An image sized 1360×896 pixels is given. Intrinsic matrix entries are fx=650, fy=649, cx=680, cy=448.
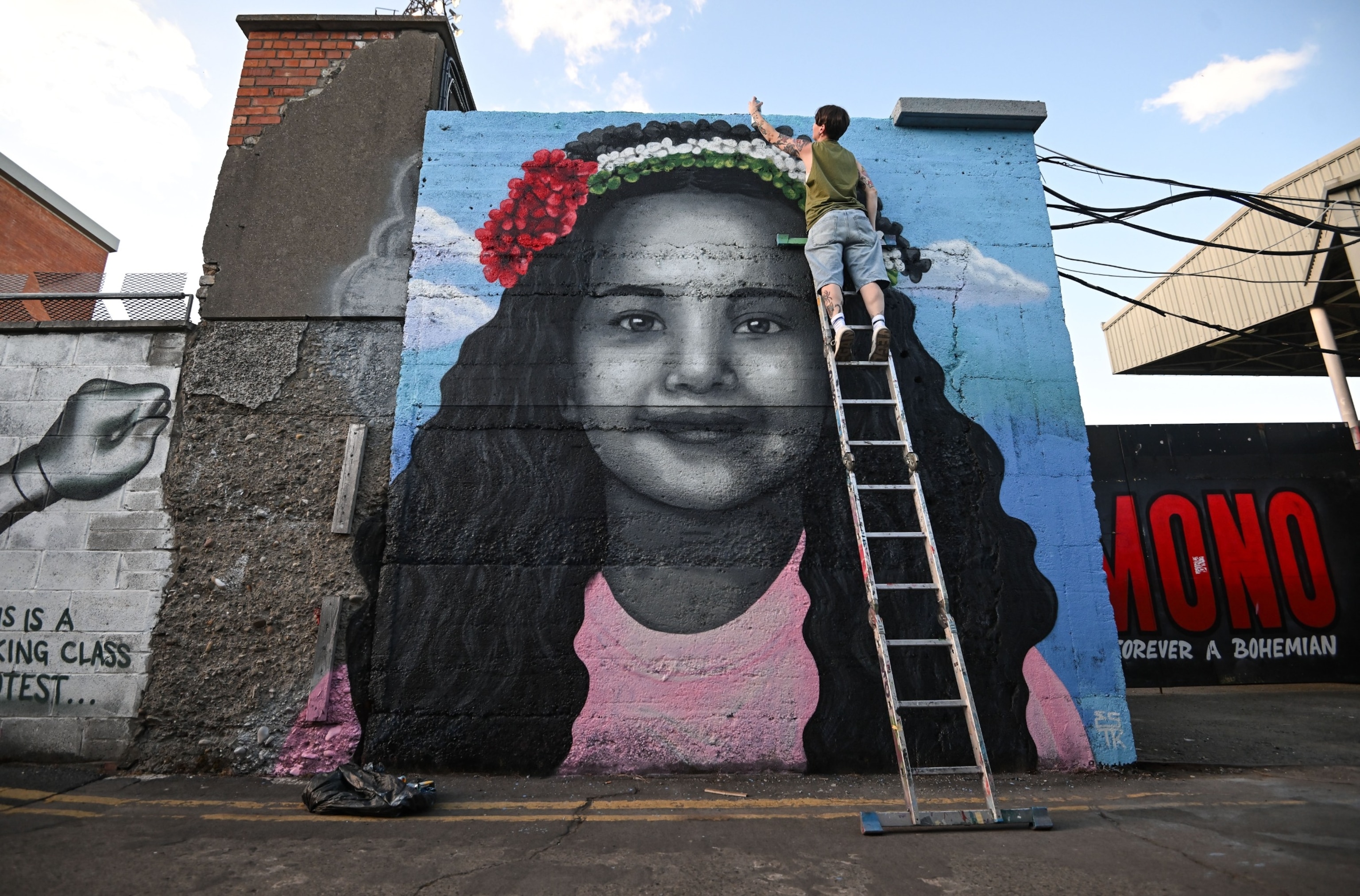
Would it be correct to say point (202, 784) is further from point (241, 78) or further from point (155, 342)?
point (241, 78)

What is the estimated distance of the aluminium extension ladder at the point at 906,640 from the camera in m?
2.84

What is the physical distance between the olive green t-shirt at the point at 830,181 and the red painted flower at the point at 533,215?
161cm

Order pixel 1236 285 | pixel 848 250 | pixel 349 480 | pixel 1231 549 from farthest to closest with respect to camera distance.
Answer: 1. pixel 1236 285
2. pixel 1231 549
3. pixel 848 250
4. pixel 349 480

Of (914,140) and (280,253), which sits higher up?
(914,140)

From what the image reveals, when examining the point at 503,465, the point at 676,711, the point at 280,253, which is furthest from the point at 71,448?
the point at 676,711

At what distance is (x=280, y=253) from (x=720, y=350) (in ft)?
10.7

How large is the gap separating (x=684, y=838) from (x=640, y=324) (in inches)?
123

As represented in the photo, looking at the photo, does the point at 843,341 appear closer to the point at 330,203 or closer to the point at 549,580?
the point at 549,580

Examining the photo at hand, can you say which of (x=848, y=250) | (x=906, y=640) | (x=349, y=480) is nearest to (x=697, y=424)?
(x=848, y=250)

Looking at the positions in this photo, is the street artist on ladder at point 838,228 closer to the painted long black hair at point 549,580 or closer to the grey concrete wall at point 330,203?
the painted long black hair at point 549,580

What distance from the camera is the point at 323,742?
3.91 metres

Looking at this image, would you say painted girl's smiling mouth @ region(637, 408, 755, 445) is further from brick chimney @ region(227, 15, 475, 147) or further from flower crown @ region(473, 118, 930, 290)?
brick chimney @ region(227, 15, 475, 147)

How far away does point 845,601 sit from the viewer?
162 inches

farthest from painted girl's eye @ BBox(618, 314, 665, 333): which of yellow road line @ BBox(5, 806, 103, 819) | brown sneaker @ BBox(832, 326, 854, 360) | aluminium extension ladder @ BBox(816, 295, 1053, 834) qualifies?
yellow road line @ BBox(5, 806, 103, 819)
